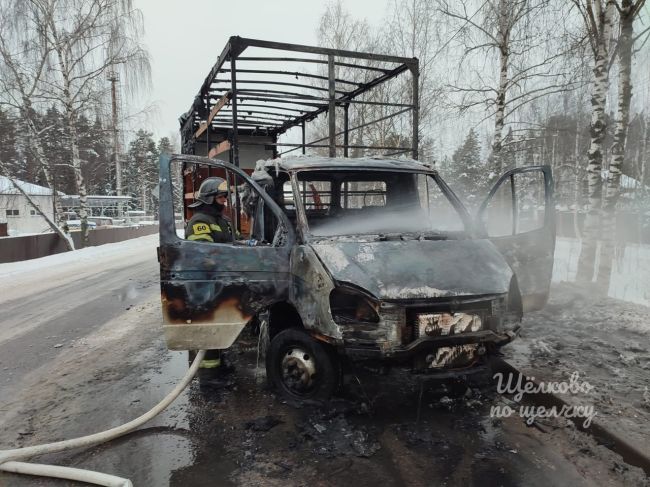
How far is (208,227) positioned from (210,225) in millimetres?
59

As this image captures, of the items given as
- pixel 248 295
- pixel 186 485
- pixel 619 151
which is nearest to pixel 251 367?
pixel 248 295

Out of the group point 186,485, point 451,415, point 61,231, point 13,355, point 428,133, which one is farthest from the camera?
point 428,133

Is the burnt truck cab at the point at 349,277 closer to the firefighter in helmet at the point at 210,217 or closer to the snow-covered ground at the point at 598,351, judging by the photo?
the firefighter in helmet at the point at 210,217

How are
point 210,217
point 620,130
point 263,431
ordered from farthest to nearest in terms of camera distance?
point 620,130, point 210,217, point 263,431

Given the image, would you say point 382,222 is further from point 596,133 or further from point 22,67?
point 22,67

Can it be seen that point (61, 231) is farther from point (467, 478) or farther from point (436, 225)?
point (467, 478)

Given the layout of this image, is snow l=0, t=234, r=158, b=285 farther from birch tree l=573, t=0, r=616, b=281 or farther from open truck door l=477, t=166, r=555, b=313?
birch tree l=573, t=0, r=616, b=281

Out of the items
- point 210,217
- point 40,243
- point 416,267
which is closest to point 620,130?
point 416,267

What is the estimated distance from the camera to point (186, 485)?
2631 mm

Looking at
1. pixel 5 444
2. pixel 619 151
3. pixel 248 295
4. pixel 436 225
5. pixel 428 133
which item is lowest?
pixel 5 444

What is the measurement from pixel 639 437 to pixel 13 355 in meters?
6.23

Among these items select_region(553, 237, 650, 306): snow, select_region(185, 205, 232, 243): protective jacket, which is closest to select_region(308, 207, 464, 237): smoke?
select_region(185, 205, 232, 243): protective jacket

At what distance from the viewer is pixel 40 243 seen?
15578 mm

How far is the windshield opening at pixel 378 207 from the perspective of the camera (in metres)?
3.96
